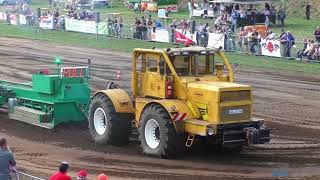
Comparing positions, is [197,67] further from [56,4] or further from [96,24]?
[56,4]

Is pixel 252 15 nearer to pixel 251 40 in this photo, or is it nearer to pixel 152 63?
pixel 251 40

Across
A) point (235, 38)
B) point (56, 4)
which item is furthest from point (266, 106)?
point (56, 4)

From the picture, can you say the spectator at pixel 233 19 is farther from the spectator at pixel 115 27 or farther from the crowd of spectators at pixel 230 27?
the spectator at pixel 115 27

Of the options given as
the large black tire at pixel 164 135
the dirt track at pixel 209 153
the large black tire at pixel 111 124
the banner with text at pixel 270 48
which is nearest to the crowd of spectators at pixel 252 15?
the banner with text at pixel 270 48

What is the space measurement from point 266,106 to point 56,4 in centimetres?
4750

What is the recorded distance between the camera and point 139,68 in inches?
599

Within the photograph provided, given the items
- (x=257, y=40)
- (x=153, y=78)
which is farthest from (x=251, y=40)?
(x=153, y=78)

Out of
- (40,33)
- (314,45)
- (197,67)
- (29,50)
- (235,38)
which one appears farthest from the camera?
(40,33)

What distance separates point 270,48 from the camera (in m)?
33.0

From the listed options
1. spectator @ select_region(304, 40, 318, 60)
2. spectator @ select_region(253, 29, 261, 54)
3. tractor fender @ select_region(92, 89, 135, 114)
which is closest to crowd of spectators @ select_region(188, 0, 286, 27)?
spectator @ select_region(253, 29, 261, 54)

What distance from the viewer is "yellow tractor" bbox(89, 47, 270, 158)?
13.7 meters

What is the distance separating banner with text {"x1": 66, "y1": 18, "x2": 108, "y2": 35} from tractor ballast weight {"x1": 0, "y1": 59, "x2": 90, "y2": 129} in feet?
85.1

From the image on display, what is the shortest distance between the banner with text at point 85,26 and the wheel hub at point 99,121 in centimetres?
2799

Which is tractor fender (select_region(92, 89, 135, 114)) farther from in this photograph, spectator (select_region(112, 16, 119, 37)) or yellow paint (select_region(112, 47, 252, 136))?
spectator (select_region(112, 16, 119, 37))
